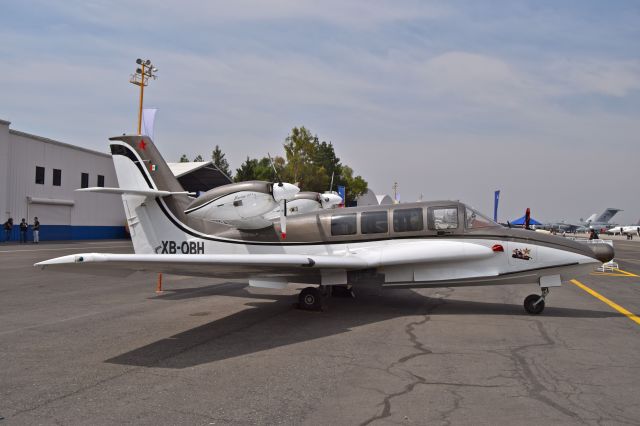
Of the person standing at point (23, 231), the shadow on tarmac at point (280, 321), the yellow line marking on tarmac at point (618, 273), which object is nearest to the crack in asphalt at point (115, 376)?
the shadow on tarmac at point (280, 321)

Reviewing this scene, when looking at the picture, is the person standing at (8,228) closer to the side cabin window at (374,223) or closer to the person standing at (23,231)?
the person standing at (23,231)

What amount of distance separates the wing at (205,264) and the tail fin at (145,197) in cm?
282

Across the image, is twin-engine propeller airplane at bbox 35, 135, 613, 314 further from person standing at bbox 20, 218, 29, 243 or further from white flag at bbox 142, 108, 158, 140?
person standing at bbox 20, 218, 29, 243

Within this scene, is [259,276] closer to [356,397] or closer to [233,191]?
[233,191]

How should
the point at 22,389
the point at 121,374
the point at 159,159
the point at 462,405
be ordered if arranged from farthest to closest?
the point at 159,159, the point at 121,374, the point at 22,389, the point at 462,405

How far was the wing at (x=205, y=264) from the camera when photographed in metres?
7.14

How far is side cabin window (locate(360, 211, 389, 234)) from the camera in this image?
460 inches

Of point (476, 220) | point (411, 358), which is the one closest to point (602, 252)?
point (476, 220)

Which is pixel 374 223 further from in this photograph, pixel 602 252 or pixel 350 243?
pixel 602 252

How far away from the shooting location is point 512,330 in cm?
924

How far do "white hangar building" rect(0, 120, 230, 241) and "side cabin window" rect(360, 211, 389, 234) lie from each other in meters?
33.2

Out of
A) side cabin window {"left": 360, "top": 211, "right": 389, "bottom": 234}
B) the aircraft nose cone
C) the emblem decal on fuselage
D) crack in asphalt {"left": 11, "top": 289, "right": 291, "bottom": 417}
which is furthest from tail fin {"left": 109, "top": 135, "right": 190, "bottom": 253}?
the aircraft nose cone

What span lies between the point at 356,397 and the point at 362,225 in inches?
258

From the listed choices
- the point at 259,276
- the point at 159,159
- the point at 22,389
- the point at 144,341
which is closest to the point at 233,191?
the point at 259,276
